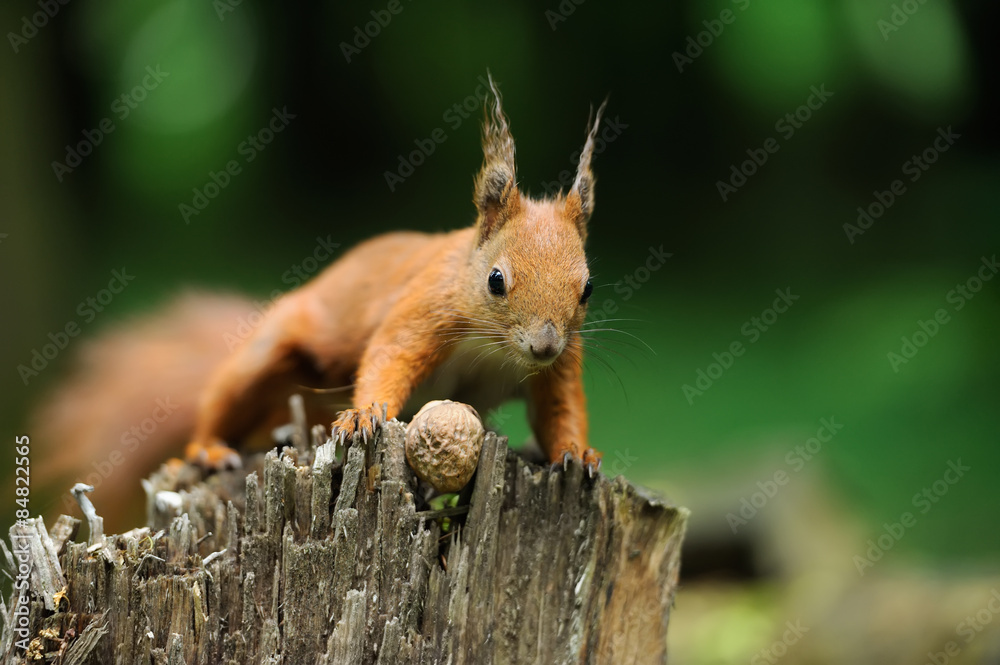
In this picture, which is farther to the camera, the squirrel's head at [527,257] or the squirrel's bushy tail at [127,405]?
the squirrel's bushy tail at [127,405]

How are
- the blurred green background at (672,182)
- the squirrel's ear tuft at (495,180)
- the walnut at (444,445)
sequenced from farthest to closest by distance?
the blurred green background at (672,182), the squirrel's ear tuft at (495,180), the walnut at (444,445)

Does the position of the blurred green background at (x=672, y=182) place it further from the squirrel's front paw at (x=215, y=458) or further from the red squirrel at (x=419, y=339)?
the squirrel's front paw at (x=215, y=458)

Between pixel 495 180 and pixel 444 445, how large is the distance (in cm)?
73

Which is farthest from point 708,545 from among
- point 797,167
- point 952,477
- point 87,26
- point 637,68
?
point 87,26

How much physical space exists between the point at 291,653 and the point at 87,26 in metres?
3.41

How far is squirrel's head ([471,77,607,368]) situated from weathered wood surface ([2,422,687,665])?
0.28 metres

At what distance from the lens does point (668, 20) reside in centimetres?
432

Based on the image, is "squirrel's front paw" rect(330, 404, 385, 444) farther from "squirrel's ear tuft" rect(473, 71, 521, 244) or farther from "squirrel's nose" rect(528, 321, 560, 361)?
"squirrel's ear tuft" rect(473, 71, 521, 244)

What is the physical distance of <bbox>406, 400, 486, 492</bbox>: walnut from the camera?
5.27 ft

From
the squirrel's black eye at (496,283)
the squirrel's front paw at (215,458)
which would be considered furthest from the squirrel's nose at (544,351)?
the squirrel's front paw at (215,458)

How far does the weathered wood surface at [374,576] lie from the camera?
1.50 meters

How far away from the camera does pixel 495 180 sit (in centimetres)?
200

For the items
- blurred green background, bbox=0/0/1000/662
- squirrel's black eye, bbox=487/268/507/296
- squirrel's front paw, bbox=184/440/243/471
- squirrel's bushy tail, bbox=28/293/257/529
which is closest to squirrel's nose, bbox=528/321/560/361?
squirrel's black eye, bbox=487/268/507/296

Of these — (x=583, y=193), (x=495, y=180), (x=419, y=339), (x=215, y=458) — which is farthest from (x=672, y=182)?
(x=215, y=458)
